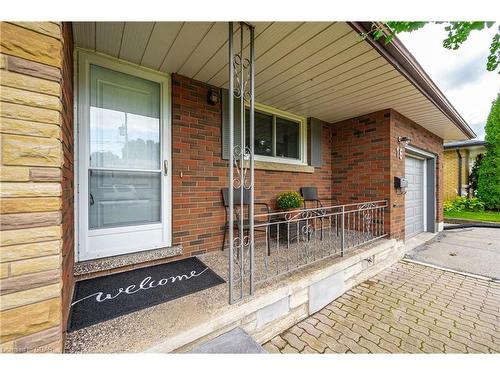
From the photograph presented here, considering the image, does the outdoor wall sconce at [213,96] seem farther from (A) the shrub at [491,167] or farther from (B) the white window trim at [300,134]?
(A) the shrub at [491,167]

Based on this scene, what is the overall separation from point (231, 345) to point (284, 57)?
262 cm

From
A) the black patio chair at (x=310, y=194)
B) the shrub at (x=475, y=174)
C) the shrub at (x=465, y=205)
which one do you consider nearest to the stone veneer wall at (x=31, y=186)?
the black patio chair at (x=310, y=194)

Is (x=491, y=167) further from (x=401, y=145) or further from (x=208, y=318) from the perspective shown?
(x=208, y=318)

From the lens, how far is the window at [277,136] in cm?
366

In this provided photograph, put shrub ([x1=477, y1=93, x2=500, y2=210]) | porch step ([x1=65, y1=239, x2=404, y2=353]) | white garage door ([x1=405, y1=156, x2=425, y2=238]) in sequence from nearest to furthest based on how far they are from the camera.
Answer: porch step ([x1=65, y1=239, x2=404, y2=353])
white garage door ([x1=405, y1=156, x2=425, y2=238])
shrub ([x1=477, y1=93, x2=500, y2=210])

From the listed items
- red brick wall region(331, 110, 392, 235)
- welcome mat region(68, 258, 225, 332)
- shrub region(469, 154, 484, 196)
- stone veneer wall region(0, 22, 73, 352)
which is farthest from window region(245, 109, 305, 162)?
shrub region(469, 154, 484, 196)

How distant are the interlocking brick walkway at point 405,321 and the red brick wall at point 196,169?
1491mm

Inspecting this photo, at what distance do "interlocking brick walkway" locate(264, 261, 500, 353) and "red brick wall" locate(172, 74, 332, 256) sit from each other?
149 cm

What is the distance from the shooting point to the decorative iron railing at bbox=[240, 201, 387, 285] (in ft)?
7.80

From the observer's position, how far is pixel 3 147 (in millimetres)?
893

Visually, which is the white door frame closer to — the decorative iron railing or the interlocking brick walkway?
the decorative iron railing

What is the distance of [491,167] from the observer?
8.04m
